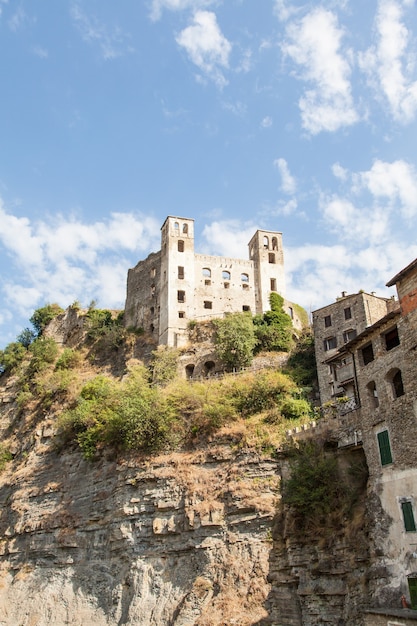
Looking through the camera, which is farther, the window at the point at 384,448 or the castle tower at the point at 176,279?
the castle tower at the point at 176,279

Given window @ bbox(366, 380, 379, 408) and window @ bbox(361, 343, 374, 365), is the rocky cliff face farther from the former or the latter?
window @ bbox(361, 343, 374, 365)

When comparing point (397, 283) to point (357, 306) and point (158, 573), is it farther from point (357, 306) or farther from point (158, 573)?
point (158, 573)

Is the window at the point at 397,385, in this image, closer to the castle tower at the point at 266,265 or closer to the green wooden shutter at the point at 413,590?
the green wooden shutter at the point at 413,590

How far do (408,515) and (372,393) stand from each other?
5851 millimetres

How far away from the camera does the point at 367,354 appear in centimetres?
2939

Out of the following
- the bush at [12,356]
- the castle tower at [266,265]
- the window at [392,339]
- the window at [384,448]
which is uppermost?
the castle tower at [266,265]

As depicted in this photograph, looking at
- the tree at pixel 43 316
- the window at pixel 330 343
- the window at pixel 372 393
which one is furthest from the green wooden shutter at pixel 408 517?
the tree at pixel 43 316

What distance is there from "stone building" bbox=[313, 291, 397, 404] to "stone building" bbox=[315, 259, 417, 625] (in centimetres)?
1052

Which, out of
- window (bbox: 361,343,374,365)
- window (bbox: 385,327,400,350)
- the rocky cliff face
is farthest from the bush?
window (bbox: 385,327,400,350)

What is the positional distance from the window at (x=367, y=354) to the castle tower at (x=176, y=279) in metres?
23.6

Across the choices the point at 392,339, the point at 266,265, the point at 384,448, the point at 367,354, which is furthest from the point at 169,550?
the point at 266,265

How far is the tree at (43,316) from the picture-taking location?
68.1 metres

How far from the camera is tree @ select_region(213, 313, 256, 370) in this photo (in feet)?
150

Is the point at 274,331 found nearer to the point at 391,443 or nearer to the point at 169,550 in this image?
the point at 169,550
